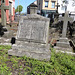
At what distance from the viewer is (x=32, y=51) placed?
11.7ft

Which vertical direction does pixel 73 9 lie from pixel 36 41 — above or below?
above

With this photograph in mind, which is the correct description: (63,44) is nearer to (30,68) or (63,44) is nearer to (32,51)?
(32,51)

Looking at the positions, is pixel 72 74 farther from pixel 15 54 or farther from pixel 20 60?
pixel 15 54

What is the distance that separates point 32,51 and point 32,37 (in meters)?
0.60

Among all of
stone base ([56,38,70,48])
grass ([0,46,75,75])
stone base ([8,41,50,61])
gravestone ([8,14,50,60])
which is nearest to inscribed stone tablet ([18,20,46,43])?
gravestone ([8,14,50,60])

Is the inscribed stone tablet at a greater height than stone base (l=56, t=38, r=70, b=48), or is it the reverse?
the inscribed stone tablet

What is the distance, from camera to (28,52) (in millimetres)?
3480

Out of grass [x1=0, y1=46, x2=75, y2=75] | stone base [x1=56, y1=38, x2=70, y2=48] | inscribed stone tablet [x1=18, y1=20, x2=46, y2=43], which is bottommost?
grass [x1=0, y1=46, x2=75, y2=75]

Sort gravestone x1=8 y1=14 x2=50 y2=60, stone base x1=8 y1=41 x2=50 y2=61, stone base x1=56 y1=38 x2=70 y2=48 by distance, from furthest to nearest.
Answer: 1. stone base x1=56 y1=38 x2=70 y2=48
2. gravestone x1=8 y1=14 x2=50 y2=60
3. stone base x1=8 y1=41 x2=50 y2=61

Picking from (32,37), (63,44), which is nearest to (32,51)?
(32,37)

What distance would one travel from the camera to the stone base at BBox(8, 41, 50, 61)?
3383mm

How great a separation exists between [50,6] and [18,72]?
28.9 m

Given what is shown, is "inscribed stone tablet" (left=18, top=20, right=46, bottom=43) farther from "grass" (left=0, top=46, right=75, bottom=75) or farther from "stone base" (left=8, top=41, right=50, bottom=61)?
"grass" (left=0, top=46, right=75, bottom=75)

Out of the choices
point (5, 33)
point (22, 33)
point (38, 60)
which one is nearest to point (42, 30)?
point (22, 33)
